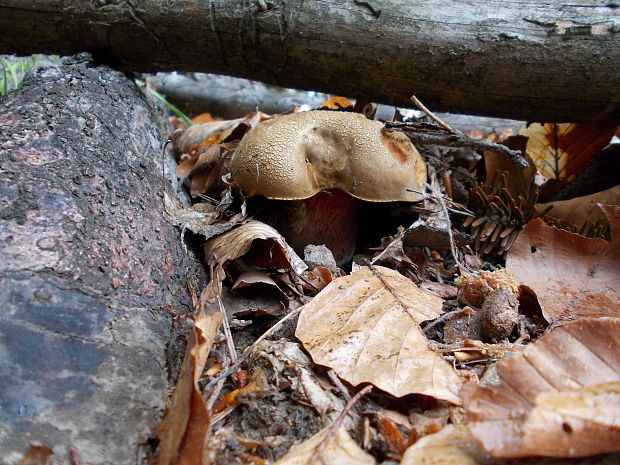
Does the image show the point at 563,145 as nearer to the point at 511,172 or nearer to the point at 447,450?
the point at 511,172

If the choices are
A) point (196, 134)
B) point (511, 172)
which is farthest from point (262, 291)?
point (196, 134)

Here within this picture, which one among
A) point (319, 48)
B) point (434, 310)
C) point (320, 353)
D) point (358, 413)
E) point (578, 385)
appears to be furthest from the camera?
point (319, 48)

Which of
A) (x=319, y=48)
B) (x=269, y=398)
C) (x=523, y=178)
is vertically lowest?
(x=269, y=398)

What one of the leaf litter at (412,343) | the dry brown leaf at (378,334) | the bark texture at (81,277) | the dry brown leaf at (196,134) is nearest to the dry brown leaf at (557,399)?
the leaf litter at (412,343)

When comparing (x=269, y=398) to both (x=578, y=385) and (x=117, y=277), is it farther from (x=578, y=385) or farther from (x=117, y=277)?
(x=578, y=385)

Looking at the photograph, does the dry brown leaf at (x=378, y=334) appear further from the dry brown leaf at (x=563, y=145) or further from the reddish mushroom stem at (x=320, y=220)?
the dry brown leaf at (x=563, y=145)

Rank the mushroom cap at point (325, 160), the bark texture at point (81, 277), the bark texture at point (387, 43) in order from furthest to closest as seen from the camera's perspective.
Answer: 1. the bark texture at point (387, 43)
2. the mushroom cap at point (325, 160)
3. the bark texture at point (81, 277)

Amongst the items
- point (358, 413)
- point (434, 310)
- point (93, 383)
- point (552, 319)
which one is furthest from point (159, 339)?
point (552, 319)
